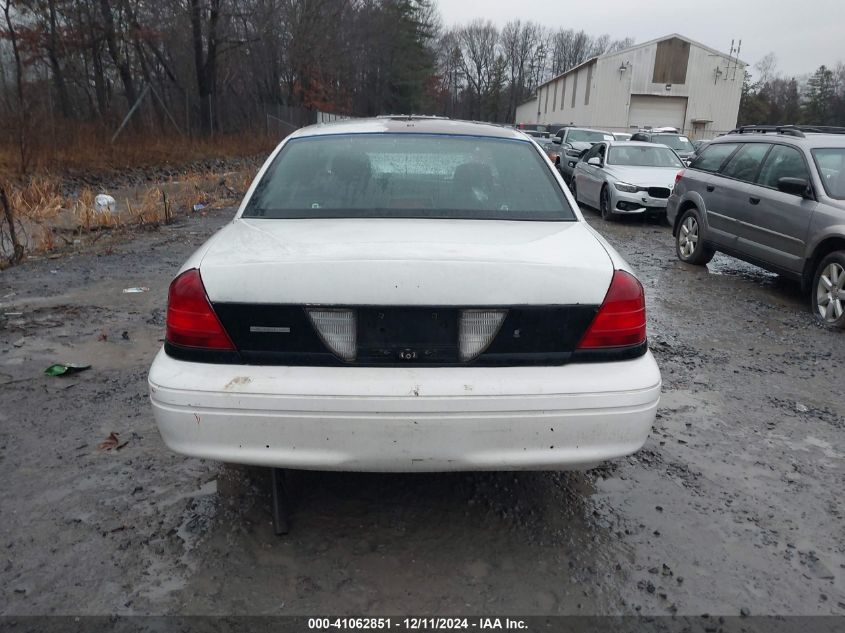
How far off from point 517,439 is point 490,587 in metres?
0.60

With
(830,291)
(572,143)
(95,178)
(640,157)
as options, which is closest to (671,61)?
(572,143)

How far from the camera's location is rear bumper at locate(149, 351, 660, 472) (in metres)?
2.25

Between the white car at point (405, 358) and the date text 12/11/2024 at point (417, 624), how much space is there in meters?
0.52

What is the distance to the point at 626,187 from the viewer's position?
12.3m

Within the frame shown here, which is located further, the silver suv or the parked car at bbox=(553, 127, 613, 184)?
the parked car at bbox=(553, 127, 613, 184)

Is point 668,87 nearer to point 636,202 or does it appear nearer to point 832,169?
Result: point 636,202

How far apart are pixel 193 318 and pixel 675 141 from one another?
19862mm

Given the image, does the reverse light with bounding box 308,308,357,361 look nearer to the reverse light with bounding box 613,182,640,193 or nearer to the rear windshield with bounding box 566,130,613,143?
the reverse light with bounding box 613,182,640,193

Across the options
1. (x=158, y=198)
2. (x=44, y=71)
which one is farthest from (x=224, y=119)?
(x=158, y=198)

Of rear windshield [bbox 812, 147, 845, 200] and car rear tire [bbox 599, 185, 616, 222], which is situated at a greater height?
rear windshield [bbox 812, 147, 845, 200]

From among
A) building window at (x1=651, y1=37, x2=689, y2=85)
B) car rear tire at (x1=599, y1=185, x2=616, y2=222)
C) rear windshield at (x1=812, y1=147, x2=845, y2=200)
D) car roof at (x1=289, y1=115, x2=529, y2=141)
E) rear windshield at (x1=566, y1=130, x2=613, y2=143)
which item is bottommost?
car rear tire at (x1=599, y1=185, x2=616, y2=222)

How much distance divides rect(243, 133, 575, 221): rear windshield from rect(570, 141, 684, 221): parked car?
935cm

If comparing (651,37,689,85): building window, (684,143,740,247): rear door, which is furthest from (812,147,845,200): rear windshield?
(651,37,689,85): building window

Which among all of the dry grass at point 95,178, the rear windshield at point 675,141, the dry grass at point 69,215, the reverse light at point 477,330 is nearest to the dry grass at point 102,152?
the dry grass at point 95,178
